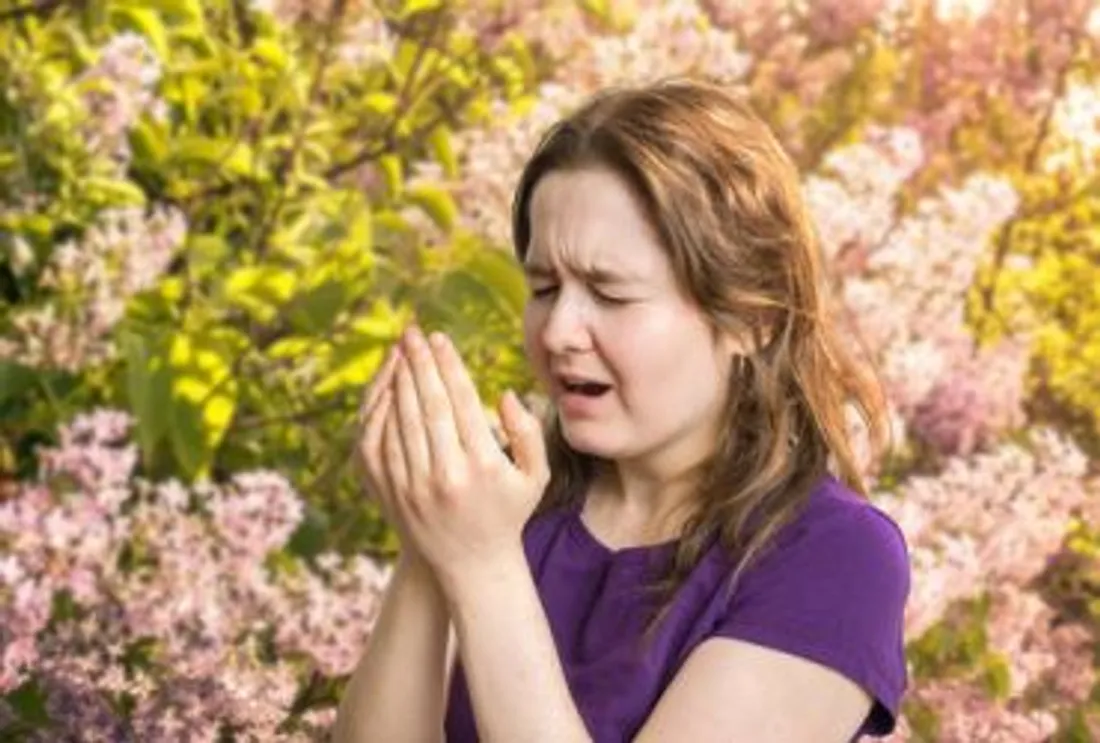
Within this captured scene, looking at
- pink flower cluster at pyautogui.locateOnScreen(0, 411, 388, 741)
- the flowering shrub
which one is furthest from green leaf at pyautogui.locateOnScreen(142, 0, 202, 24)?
pink flower cluster at pyautogui.locateOnScreen(0, 411, 388, 741)

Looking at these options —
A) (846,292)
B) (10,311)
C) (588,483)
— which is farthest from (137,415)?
(588,483)

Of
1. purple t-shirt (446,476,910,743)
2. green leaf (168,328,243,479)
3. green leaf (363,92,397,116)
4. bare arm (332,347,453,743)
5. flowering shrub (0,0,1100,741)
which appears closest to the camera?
purple t-shirt (446,476,910,743)

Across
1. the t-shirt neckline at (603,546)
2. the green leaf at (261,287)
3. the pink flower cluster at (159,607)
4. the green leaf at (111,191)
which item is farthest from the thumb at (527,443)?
the green leaf at (111,191)

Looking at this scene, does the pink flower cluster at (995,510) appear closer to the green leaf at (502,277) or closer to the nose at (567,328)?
the green leaf at (502,277)

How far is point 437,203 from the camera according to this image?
4562 mm

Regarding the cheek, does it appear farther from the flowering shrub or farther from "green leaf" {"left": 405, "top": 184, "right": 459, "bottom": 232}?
"green leaf" {"left": 405, "top": 184, "right": 459, "bottom": 232}

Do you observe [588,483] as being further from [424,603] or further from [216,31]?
[216,31]

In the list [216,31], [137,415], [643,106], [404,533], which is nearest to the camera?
[404,533]

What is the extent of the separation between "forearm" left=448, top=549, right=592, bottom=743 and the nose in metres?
0.17

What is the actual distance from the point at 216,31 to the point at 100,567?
5.73 ft

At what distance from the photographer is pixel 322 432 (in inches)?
182

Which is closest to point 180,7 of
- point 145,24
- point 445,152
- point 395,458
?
point 145,24

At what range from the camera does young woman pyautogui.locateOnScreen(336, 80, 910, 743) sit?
7.14 ft

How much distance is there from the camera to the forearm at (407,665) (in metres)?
2.36
